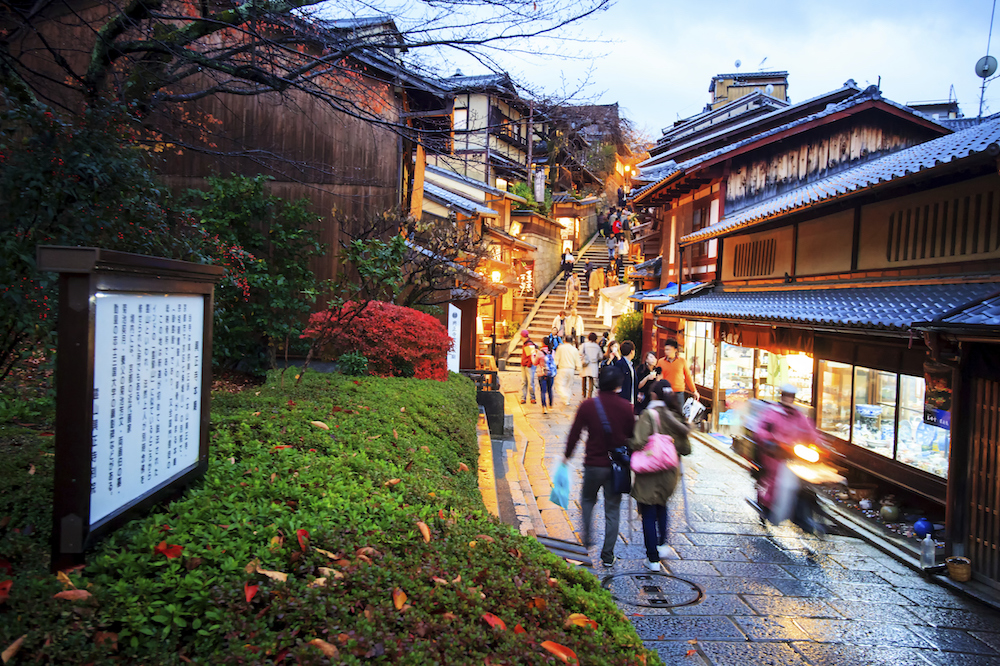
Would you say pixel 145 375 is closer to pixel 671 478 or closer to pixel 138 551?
pixel 138 551

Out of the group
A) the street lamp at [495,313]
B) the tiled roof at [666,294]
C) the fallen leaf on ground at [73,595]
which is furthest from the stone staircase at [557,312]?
the fallen leaf on ground at [73,595]

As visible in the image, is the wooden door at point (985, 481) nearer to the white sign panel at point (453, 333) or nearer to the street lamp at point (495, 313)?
the white sign panel at point (453, 333)

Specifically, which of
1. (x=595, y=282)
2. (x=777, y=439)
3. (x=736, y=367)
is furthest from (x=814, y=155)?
(x=595, y=282)

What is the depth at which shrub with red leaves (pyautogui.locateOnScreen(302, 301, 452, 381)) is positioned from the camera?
37.7 feet

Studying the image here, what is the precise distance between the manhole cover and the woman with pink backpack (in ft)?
0.79

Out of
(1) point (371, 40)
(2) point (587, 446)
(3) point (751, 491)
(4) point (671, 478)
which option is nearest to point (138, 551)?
(2) point (587, 446)

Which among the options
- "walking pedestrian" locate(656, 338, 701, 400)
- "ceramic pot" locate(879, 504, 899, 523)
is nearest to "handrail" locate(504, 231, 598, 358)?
"walking pedestrian" locate(656, 338, 701, 400)

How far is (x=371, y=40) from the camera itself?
23.5 ft

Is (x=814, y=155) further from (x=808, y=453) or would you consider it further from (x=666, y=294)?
(x=808, y=453)

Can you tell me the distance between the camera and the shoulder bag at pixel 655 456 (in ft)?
22.6

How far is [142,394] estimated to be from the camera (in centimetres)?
341

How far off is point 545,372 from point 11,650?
17.2m

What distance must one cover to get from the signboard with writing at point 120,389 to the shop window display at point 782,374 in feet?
39.6

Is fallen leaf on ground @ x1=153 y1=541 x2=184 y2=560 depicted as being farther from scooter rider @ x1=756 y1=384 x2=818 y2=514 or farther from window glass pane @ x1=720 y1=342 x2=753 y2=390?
window glass pane @ x1=720 y1=342 x2=753 y2=390
